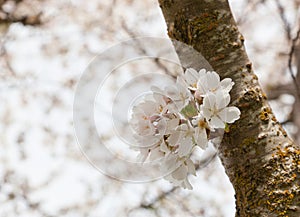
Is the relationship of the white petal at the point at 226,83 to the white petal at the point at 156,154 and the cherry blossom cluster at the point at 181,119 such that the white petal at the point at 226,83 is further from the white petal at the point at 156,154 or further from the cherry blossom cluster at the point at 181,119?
the white petal at the point at 156,154

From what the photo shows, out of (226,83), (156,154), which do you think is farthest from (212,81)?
(156,154)

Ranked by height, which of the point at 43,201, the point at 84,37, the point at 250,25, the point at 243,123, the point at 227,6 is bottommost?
the point at 43,201

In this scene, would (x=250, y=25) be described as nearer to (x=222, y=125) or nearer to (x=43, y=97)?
(x=43, y=97)

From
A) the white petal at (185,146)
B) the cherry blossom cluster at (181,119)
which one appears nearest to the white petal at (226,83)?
the cherry blossom cluster at (181,119)

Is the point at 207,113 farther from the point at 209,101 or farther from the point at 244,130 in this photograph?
the point at 244,130

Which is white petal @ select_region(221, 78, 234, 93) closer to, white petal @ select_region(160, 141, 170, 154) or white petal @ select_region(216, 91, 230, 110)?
white petal @ select_region(216, 91, 230, 110)

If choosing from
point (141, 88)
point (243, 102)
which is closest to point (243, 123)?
point (243, 102)
